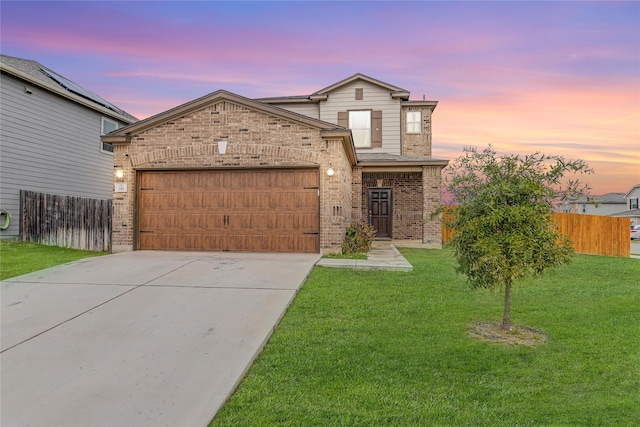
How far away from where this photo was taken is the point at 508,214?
168 inches

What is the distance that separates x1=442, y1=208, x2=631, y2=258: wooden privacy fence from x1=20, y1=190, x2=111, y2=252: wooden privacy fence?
12586 millimetres

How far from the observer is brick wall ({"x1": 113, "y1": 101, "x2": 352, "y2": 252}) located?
32.9 ft

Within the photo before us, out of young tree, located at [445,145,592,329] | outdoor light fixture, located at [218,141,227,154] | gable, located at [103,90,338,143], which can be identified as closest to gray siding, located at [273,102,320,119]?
gable, located at [103,90,338,143]

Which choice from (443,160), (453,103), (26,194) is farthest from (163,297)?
(453,103)

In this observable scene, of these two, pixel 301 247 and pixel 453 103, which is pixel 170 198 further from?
pixel 453 103

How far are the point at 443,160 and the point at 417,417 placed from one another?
13.2m

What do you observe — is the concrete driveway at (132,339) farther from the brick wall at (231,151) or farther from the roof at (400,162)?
the roof at (400,162)

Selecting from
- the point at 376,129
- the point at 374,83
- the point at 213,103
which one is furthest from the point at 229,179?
the point at 374,83

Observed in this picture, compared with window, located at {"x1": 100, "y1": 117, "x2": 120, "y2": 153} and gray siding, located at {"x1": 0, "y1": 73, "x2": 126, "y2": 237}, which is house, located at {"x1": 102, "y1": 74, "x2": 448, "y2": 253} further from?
window, located at {"x1": 100, "y1": 117, "x2": 120, "y2": 153}

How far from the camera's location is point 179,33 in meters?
12.4

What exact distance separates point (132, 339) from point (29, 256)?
7473mm

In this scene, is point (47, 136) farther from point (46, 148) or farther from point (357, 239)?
point (357, 239)

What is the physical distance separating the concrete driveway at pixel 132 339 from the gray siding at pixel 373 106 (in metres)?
10.5

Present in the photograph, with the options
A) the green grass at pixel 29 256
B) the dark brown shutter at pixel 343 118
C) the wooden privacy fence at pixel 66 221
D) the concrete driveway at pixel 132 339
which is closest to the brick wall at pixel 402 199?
the dark brown shutter at pixel 343 118
